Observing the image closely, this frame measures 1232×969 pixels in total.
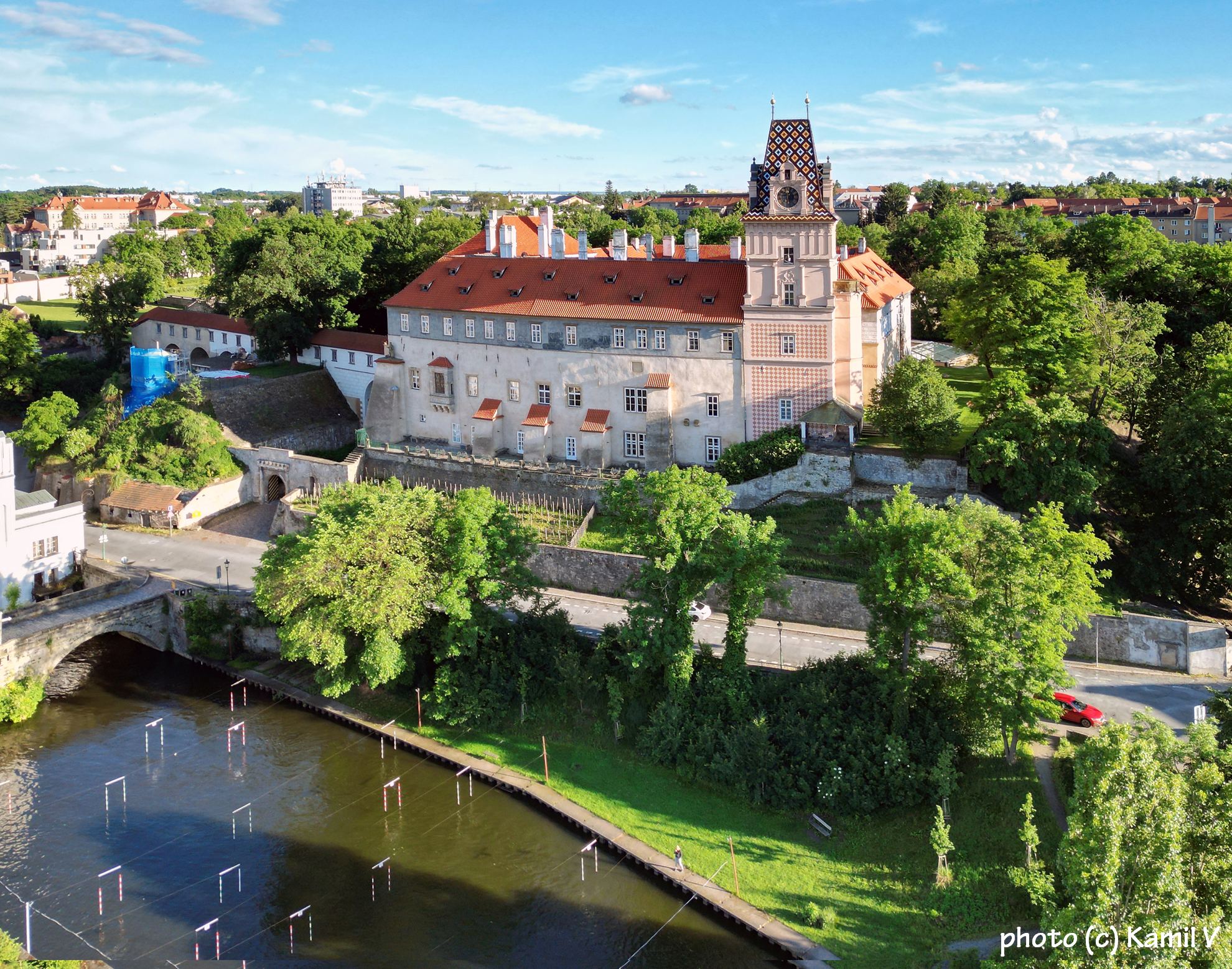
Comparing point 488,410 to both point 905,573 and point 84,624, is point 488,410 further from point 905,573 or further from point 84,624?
point 905,573

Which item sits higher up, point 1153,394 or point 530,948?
point 1153,394

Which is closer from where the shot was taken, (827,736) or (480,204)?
(827,736)

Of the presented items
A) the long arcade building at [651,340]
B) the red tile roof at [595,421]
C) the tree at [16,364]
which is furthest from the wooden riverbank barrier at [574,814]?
the tree at [16,364]

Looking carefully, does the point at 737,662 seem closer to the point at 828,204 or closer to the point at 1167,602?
the point at 1167,602

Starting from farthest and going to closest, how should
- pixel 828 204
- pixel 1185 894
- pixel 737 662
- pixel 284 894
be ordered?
pixel 828 204, pixel 737 662, pixel 284 894, pixel 1185 894

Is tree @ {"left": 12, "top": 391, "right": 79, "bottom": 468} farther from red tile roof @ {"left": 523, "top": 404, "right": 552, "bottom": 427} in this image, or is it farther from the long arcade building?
red tile roof @ {"left": 523, "top": 404, "right": 552, "bottom": 427}

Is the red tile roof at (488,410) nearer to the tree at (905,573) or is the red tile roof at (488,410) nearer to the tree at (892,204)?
the tree at (905,573)

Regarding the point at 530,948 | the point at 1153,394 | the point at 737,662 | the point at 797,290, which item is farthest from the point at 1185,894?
the point at 797,290
